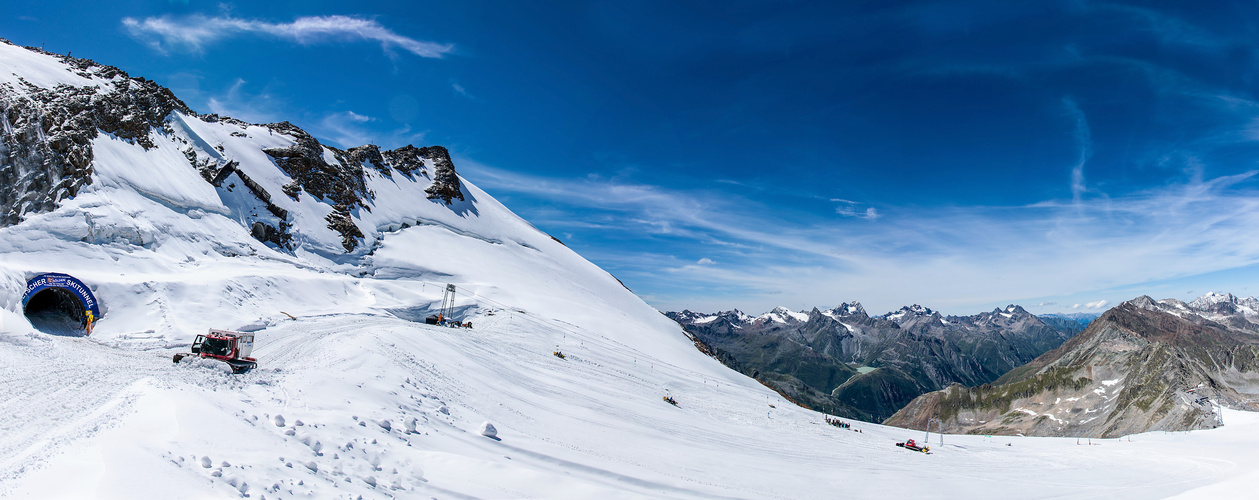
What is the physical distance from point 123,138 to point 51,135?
7.16 m

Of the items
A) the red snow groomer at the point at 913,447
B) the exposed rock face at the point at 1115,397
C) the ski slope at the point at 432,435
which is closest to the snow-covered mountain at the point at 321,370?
the ski slope at the point at 432,435

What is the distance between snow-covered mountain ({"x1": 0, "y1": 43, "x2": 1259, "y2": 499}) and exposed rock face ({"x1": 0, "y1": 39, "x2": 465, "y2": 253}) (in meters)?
0.20

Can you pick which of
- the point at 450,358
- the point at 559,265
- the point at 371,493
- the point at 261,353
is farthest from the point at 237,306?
the point at 559,265

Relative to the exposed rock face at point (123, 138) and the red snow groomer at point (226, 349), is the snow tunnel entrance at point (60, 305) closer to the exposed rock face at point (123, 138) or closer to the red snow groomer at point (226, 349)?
the exposed rock face at point (123, 138)

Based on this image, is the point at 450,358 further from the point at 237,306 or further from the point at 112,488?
the point at 112,488

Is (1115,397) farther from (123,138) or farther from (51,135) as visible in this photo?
(51,135)

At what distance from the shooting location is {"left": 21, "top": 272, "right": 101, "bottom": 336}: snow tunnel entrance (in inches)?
964

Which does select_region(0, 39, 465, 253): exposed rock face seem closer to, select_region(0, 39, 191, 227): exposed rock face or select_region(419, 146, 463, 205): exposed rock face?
select_region(0, 39, 191, 227): exposed rock face

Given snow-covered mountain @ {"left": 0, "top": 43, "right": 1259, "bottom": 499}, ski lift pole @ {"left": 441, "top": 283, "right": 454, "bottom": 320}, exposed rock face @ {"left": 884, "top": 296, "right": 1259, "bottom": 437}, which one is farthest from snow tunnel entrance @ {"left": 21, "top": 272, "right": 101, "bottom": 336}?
exposed rock face @ {"left": 884, "top": 296, "right": 1259, "bottom": 437}

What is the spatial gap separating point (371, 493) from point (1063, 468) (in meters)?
44.1

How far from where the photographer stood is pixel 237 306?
31.0 m

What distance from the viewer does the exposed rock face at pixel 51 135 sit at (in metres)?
29.6

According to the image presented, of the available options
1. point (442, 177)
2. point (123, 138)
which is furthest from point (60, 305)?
point (442, 177)

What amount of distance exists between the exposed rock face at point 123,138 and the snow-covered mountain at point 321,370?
198 millimetres
